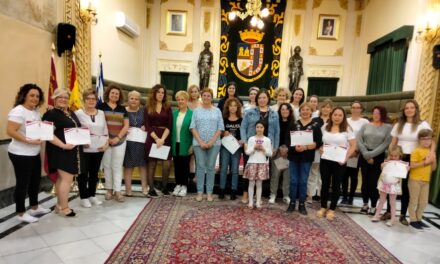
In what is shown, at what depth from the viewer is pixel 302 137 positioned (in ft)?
10.4

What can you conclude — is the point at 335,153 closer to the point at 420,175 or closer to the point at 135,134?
the point at 420,175

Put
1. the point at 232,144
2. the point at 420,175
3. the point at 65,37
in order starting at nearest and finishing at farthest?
the point at 420,175 < the point at 232,144 < the point at 65,37

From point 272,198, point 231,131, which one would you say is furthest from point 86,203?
point 272,198

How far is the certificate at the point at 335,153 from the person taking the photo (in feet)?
10.1

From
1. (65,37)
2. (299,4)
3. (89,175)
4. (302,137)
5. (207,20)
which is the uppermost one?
(299,4)

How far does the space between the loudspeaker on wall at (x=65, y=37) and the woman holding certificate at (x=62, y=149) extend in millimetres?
1562

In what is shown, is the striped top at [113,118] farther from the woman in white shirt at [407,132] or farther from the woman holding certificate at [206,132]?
the woman in white shirt at [407,132]

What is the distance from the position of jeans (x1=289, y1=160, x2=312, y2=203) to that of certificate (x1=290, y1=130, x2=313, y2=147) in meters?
0.24

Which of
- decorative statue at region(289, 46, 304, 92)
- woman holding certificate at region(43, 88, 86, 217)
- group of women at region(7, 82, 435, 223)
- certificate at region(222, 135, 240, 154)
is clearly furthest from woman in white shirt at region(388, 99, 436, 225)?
decorative statue at region(289, 46, 304, 92)

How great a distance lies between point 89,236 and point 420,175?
3.42 meters

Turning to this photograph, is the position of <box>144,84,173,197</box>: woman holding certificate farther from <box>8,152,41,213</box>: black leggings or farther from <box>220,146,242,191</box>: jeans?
<box>8,152,41,213</box>: black leggings

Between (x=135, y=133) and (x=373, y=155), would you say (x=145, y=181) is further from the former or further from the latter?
(x=373, y=155)

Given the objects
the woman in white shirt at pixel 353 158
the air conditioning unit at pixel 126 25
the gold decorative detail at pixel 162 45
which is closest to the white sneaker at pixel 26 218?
the woman in white shirt at pixel 353 158

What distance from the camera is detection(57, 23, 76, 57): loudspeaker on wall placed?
4.01 metres
